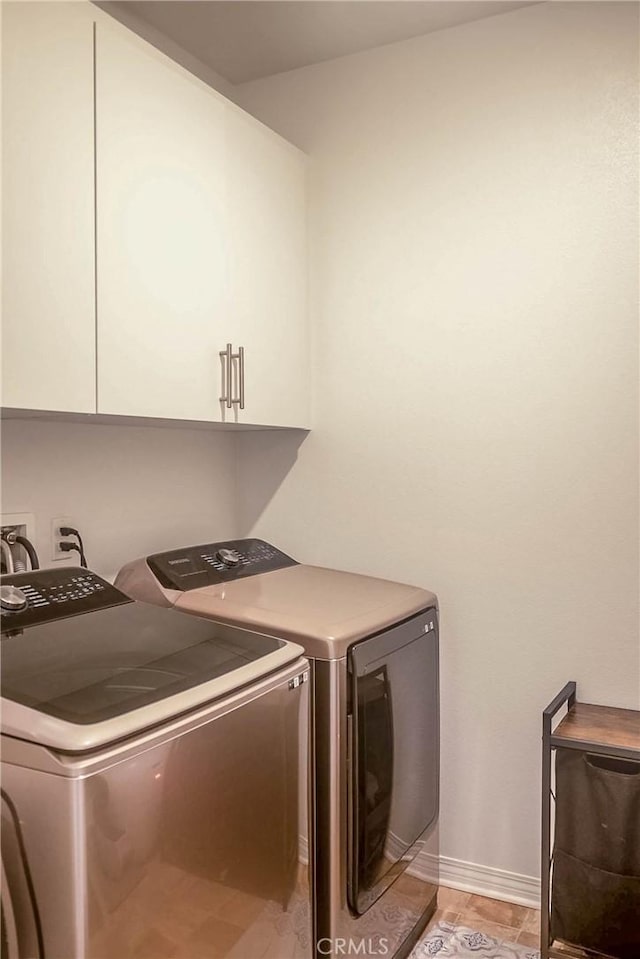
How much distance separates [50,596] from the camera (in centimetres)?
164

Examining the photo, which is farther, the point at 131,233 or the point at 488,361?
the point at 488,361

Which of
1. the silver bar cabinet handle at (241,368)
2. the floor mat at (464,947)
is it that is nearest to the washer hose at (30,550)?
the silver bar cabinet handle at (241,368)

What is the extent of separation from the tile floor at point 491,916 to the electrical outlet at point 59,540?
1.45 metres

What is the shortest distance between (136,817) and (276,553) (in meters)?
1.30

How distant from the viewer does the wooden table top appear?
188 centimetres

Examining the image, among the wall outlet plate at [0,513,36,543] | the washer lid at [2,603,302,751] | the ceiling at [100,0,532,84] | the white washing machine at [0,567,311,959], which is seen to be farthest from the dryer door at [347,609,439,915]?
the ceiling at [100,0,532,84]

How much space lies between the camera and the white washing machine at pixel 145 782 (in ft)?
3.63

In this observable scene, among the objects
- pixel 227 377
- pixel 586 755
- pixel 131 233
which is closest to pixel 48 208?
pixel 131 233

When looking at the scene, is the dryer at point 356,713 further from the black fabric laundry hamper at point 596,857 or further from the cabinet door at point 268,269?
the cabinet door at point 268,269

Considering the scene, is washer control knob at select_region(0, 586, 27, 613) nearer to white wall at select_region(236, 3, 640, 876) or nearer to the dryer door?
the dryer door

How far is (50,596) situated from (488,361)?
1.40 m

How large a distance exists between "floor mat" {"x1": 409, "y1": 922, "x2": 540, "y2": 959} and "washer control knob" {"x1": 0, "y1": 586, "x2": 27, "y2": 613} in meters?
1.41

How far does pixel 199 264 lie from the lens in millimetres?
1933

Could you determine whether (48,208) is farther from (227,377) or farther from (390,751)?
(390,751)
